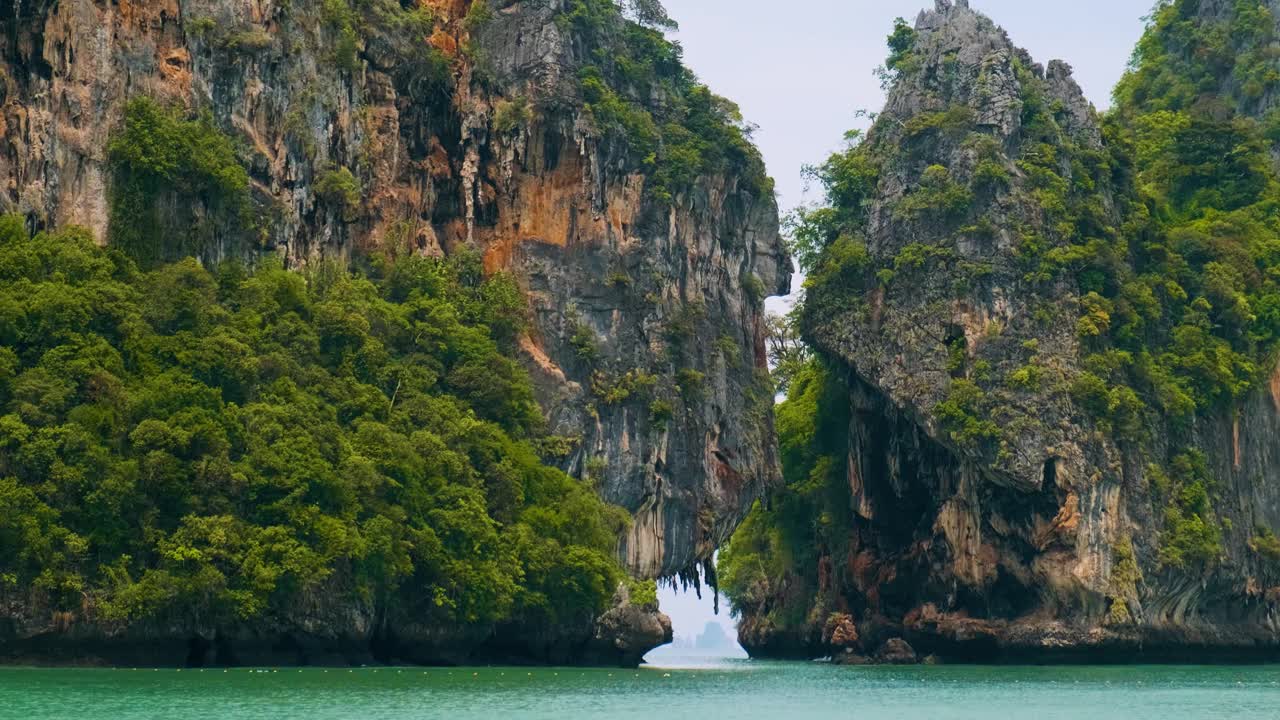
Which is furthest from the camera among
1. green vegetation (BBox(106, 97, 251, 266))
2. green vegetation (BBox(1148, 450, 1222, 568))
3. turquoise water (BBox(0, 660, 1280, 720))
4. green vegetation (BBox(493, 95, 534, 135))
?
green vegetation (BBox(1148, 450, 1222, 568))

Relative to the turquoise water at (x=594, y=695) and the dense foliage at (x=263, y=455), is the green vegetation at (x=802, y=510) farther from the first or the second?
the turquoise water at (x=594, y=695)

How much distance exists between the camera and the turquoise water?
25.4 m

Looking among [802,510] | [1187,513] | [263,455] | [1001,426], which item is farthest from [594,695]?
[802,510]

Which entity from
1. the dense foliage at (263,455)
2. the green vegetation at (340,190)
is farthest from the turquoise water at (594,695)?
the green vegetation at (340,190)

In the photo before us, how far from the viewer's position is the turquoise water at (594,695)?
2542 centimetres

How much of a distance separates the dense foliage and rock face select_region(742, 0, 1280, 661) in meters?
12.5

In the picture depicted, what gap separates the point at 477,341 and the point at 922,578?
52.2ft

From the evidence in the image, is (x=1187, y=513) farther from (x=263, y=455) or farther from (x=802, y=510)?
(x=263, y=455)

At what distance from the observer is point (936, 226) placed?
175 feet

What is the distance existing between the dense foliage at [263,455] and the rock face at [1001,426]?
40.9 ft

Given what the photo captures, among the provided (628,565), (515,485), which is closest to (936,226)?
→ (628,565)

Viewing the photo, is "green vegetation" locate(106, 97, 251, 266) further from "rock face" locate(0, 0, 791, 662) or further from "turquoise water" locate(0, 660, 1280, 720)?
"turquoise water" locate(0, 660, 1280, 720)

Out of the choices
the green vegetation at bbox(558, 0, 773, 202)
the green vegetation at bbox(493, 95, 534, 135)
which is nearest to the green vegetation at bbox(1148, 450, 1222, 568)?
the green vegetation at bbox(558, 0, 773, 202)

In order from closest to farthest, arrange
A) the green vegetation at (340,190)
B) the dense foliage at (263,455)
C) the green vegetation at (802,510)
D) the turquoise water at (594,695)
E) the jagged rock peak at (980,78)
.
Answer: the turquoise water at (594,695) → the dense foliage at (263,455) → the green vegetation at (340,190) → the jagged rock peak at (980,78) → the green vegetation at (802,510)
